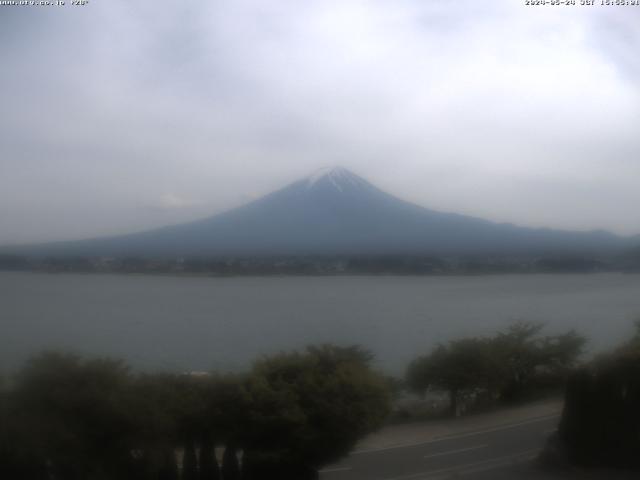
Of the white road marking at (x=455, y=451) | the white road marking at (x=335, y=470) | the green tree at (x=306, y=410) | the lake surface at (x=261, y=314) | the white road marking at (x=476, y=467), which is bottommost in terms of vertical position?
the white road marking at (x=476, y=467)

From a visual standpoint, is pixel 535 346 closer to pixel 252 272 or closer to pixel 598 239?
pixel 598 239

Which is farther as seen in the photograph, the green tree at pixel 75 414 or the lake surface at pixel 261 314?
the lake surface at pixel 261 314

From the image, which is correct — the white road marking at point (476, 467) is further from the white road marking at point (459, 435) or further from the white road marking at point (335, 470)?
the white road marking at point (335, 470)

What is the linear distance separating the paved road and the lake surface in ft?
1.95

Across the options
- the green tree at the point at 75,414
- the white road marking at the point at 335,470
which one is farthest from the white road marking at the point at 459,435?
the green tree at the point at 75,414

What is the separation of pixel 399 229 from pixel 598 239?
165 centimetres

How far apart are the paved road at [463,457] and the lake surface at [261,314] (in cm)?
59

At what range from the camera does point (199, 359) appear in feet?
14.7

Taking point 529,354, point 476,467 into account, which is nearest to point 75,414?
point 476,467

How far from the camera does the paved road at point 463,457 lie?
4551 millimetres

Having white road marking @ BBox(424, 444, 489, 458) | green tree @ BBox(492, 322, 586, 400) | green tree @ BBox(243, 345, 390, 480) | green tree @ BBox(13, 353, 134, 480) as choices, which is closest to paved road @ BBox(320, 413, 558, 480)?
white road marking @ BBox(424, 444, 489, 458)

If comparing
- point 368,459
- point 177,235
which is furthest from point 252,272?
point 368,459

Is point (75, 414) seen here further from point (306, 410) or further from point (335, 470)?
point (335, 470)

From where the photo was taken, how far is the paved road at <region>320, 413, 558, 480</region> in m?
4.55
